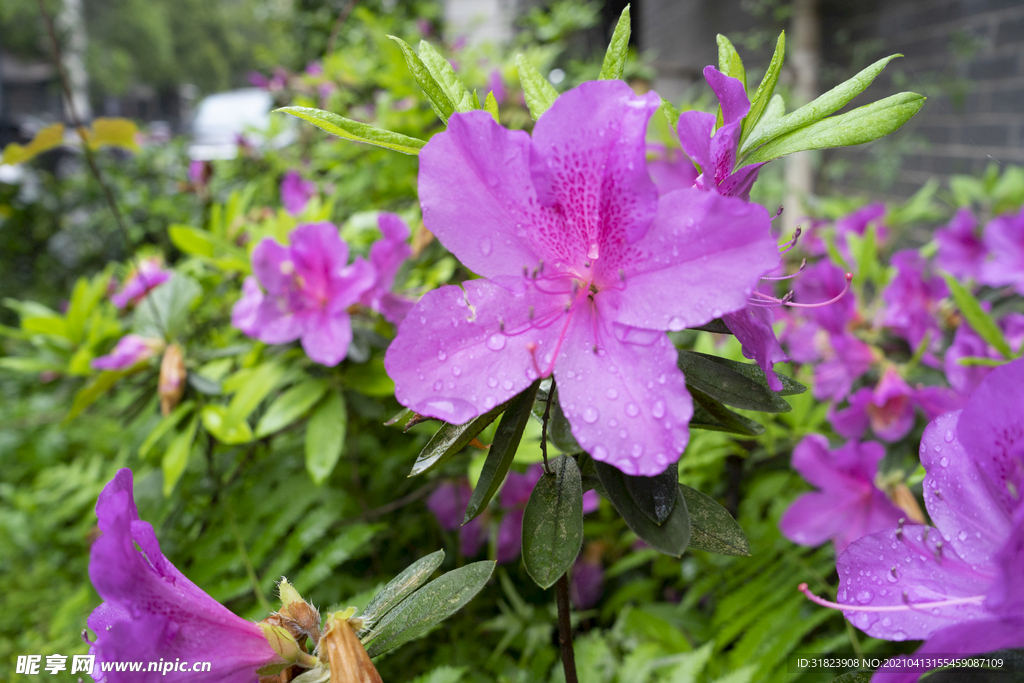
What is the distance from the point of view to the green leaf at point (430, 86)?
20.6 inches

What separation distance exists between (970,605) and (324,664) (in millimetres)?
498

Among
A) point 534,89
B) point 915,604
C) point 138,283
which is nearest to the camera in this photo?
point 915,604

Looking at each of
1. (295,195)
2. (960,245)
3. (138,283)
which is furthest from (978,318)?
(295,195)

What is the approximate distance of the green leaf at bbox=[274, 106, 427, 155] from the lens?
49cm

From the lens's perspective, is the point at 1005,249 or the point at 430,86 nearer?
the point at 430,86

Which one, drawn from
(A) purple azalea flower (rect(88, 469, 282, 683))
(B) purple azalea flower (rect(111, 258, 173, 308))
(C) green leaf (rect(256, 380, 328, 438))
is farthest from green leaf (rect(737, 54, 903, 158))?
(B) purple azalea flower (rect(111, 258, 173, 308))

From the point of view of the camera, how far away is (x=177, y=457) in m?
1.12

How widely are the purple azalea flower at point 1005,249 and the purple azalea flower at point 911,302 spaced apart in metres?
0.11

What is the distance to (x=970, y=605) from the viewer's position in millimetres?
441

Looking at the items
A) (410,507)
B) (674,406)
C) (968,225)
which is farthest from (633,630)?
(968,225)

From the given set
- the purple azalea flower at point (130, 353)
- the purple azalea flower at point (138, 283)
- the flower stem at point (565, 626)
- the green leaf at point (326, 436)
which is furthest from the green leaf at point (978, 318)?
the purple azalea flower at point (138, 283)

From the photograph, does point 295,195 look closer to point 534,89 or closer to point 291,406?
point 291,406

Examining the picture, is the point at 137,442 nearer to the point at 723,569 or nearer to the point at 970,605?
the point at 723,569

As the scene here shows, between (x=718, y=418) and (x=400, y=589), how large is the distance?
0.33 m
